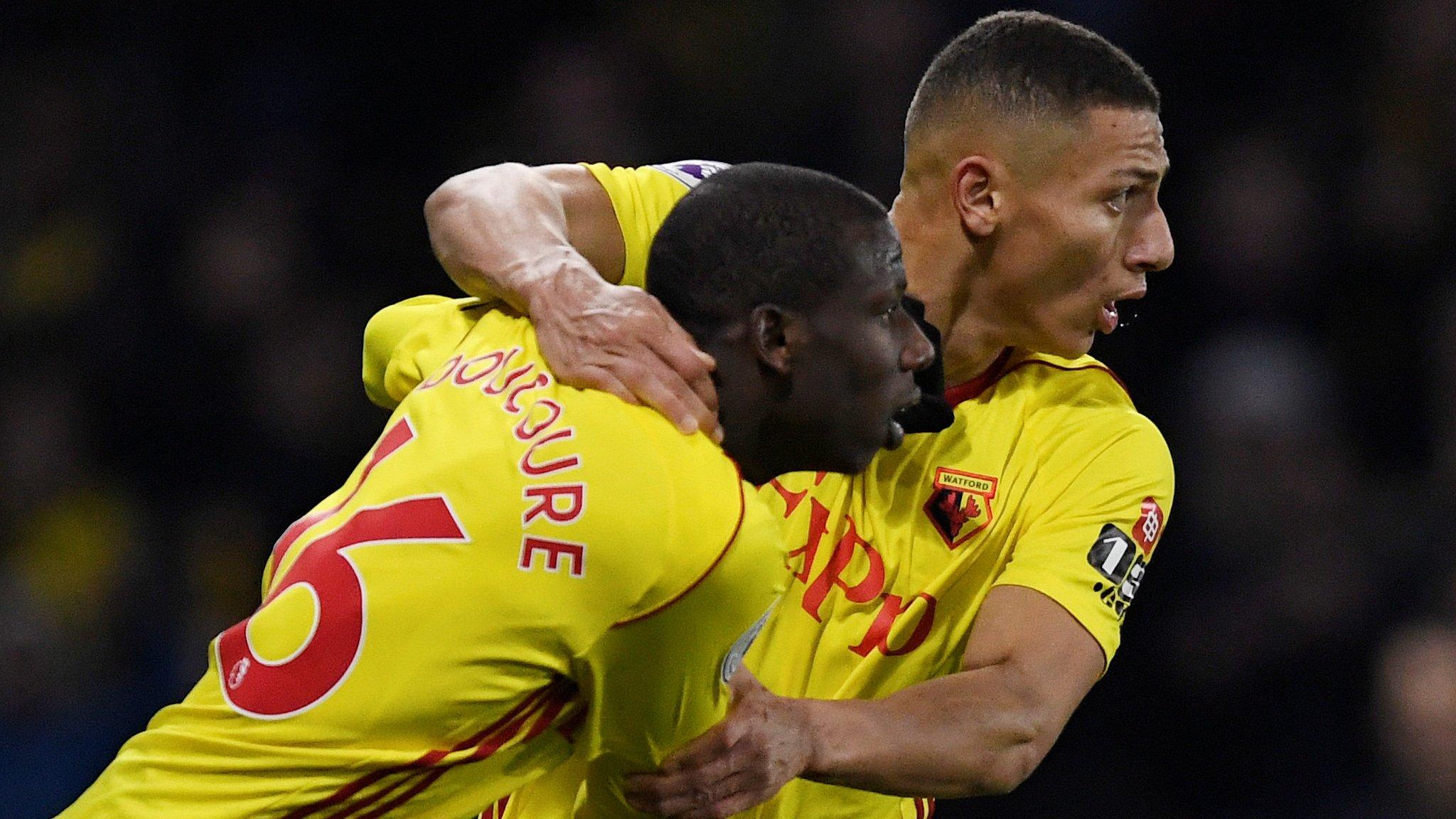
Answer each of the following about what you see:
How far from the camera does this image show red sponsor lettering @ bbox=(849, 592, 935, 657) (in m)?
2.96

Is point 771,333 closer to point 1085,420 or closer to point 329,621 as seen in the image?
point 329,621

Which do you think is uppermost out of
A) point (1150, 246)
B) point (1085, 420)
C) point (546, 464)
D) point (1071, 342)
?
point (546, 464)

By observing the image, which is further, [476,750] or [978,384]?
[978,384]

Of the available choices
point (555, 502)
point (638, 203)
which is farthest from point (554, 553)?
point (638, 203)

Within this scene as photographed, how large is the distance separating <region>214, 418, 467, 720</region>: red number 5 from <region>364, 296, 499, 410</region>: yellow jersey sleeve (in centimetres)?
54

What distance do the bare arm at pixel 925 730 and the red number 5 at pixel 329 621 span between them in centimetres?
46

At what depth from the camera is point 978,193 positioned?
10.1 ft

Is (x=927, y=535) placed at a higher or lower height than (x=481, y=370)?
lower

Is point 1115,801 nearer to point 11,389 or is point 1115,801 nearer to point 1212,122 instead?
point 1212,122

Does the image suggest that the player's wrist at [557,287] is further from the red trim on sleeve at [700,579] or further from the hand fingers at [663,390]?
the red trim on sleeve at [700,579]

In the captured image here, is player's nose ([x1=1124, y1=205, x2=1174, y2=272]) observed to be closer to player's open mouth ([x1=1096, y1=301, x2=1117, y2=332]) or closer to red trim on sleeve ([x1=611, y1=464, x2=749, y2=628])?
player's open mouth ([x1=1096, y1=301, x2=1117, y2=332])

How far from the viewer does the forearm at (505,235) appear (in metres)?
2.48

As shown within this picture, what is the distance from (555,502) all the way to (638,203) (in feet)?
3.74

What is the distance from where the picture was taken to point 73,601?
5.96 m
